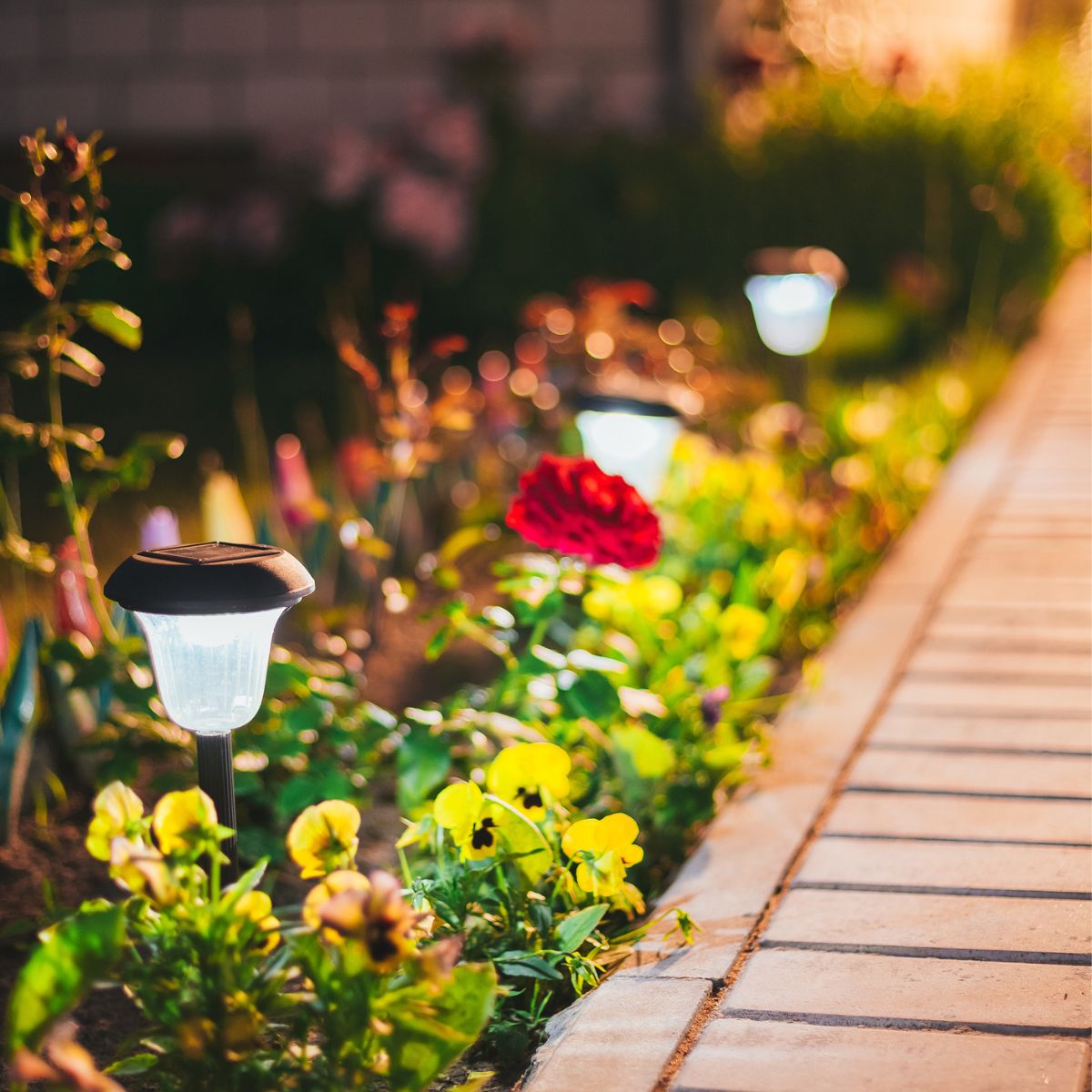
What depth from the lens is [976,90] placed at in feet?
26.5

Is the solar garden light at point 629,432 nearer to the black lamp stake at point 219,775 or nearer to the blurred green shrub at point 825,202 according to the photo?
the black lamp stake at point 219,775

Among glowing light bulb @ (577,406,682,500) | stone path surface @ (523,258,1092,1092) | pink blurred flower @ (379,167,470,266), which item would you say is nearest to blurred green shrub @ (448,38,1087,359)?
pink blurred flower @ (379,167,470,266)

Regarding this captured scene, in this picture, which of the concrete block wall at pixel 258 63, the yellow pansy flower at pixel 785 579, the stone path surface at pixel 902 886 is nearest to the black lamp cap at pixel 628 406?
the yellow pansy flower at pixel 785 579

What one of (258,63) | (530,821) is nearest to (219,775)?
(530,821)

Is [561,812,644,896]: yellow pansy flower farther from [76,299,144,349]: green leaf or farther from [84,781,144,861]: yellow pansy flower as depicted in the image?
[76,299,144,349]: green leaf

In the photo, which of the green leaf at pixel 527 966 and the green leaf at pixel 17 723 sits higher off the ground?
the green leaf at pixel 17 723

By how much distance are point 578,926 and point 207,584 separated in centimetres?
66

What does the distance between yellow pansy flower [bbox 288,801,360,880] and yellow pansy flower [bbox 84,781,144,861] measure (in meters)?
0.18

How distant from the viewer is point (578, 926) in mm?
1944

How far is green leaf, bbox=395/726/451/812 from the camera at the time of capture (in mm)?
2322

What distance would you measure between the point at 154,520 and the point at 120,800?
40.3 inches

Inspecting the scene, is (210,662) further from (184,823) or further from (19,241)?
(19,241)

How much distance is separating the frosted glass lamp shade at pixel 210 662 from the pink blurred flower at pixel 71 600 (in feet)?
2.78

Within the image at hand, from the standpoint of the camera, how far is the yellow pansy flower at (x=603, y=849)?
199 cm
